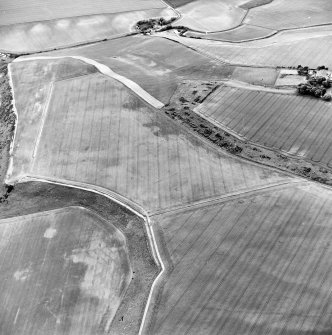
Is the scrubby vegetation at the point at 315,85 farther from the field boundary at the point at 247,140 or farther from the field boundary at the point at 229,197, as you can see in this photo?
the field boundary at the point at 229,197

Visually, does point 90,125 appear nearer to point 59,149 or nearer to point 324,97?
point 59,149

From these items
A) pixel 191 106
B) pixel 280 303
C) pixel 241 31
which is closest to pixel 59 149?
pixel 191 106

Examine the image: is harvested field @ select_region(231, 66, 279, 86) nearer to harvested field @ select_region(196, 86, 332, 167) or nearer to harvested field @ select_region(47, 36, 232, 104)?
harvested field @ select_region(47, 36, 232, 104)

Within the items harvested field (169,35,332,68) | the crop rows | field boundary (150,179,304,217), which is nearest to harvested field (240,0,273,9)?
harvested field (169,35,332,68)

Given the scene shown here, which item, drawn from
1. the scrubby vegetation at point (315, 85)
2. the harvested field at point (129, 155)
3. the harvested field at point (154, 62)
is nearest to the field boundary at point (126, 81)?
the harvested field at point (154, 62)

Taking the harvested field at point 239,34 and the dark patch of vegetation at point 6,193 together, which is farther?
the harvested field at point 239,34
